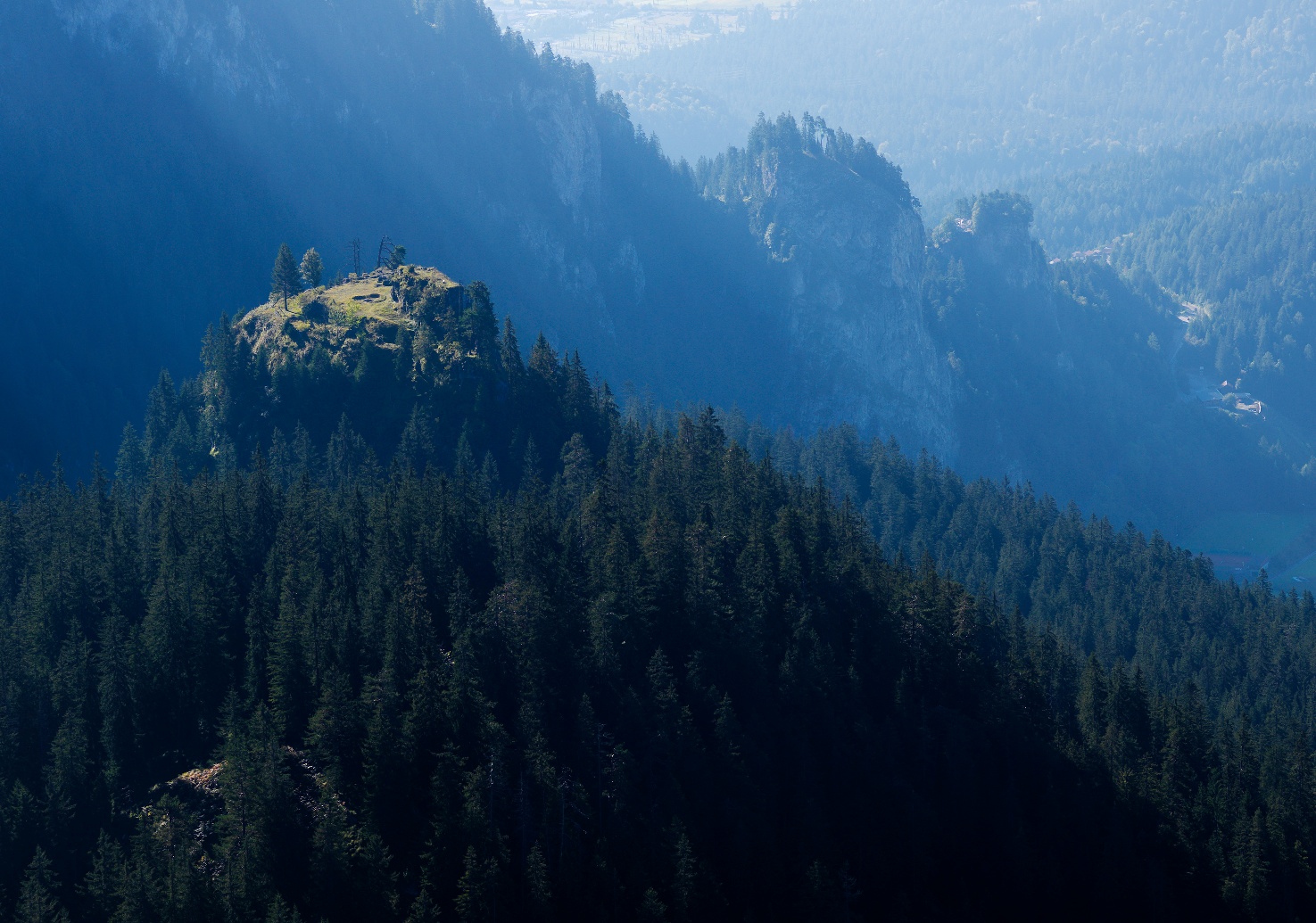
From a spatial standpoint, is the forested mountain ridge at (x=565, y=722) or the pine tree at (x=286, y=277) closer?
the forested mountain ridge at (x=565, y=722)

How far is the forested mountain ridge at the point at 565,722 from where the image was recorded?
61.6m

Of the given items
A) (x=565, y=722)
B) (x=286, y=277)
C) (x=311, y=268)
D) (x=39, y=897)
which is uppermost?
(x=311, y=268)

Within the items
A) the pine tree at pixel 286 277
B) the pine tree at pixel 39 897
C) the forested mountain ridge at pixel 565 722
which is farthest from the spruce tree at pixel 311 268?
the pine tree at pixel 39 897

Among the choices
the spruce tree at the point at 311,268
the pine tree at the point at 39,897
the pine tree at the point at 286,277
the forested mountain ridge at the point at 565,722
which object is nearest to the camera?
the pine tree at the point at 39,897

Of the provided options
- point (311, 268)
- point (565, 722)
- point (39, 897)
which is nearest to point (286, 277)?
point (311, 268)

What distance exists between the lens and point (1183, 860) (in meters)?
82.6

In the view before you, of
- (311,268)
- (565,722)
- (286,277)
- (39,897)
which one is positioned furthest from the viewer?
(311,268)

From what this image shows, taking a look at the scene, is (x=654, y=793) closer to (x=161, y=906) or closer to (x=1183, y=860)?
(x=161, y=906)

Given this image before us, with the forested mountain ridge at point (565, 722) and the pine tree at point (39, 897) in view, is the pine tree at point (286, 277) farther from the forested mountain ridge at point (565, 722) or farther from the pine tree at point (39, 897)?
the pine tree at point (39, 897)

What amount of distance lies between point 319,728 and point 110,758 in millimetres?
11995

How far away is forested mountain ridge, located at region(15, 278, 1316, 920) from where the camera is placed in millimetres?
61625

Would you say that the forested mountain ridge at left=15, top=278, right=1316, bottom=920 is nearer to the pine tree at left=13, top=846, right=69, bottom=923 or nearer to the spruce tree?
the pine tree at left=13, top=846, right=69, bottom=923

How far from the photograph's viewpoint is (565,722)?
70375 mm

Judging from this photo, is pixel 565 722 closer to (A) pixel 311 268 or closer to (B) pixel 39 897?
(B) pixel 39 897
